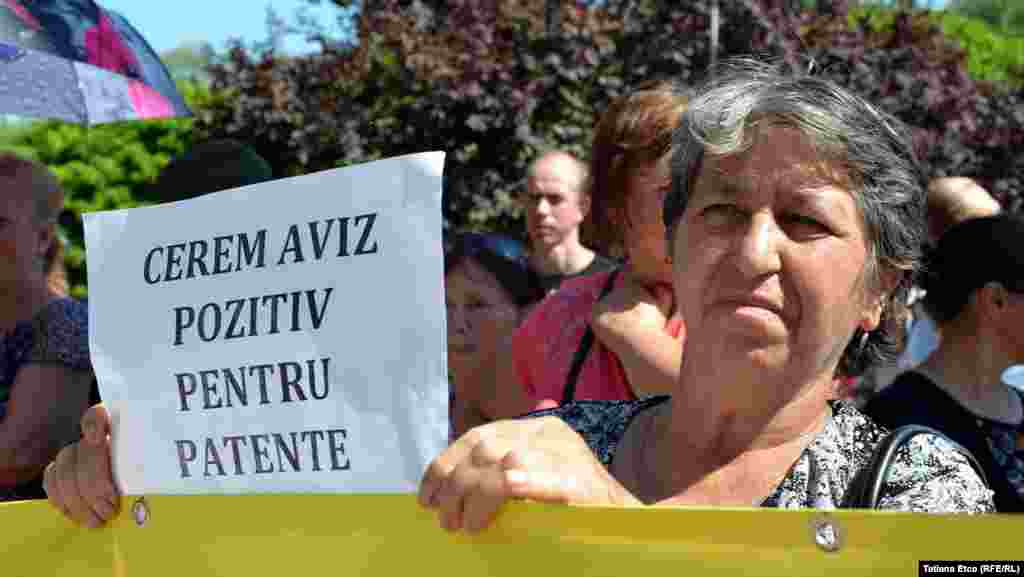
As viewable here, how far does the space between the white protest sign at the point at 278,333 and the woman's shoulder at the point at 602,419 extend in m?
0.51

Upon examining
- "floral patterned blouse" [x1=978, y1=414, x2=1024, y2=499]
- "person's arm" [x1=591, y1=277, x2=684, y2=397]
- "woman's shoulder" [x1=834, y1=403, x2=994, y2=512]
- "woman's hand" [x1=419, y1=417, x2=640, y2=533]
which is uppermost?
"woman's hand" [x1=419, y1=417, x2=640, y2=533]

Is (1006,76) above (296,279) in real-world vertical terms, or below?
below

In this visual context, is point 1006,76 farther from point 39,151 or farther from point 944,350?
point 944,350

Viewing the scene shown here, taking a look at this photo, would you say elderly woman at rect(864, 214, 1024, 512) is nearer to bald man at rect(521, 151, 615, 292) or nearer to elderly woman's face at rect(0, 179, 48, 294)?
bald man at rect(521, 151, 615, 292)

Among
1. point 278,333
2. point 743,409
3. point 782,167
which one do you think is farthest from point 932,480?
point 278,333

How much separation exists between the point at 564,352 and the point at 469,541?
155cm

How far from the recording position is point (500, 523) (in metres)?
1.65

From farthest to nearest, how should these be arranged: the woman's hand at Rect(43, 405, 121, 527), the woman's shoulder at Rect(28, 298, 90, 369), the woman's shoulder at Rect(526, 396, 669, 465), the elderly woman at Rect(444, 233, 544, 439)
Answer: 1. the elderly woman at Rect(444, 233, 544, 439)
2. the woman's shoulder at Rect(28, 298, 90, 369)
3. the woman's shoulder at Rect(526, 396, 669, 465)
4. the woman's hand at Rect(43, 405, 121, 527)

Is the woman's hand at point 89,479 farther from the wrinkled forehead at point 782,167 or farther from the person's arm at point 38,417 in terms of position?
the person's arm at point 38,417

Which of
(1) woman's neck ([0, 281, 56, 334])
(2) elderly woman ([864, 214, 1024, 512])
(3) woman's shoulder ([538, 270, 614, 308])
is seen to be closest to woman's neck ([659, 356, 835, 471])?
(3) woman's shoulder ([538, 270, 614, 308])

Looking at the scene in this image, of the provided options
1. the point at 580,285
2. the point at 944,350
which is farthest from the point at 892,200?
the point at 944,350

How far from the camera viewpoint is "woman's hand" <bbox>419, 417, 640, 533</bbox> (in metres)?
1.62

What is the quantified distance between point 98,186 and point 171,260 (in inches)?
343

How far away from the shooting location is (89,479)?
6.79ft
